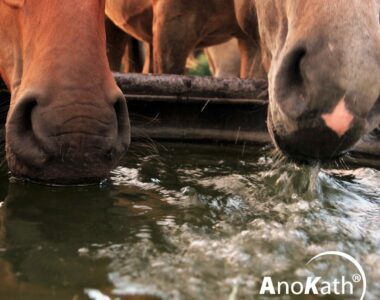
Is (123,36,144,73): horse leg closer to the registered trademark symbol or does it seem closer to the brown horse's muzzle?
the brown horse's muzzle

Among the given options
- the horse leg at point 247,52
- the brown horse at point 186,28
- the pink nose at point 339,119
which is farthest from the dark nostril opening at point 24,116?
the horse leg at point 247,52

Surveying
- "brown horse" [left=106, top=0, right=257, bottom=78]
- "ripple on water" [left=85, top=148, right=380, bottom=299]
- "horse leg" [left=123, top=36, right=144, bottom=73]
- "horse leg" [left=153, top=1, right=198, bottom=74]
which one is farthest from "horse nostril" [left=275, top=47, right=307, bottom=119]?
"horse leg" [left=123, top=36, right=144, bottom=73]

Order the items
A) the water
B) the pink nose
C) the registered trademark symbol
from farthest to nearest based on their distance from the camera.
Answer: the pink nose → the registered trademark symbol → the water

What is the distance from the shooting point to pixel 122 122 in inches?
98.1

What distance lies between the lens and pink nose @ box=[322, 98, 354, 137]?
1857 mm

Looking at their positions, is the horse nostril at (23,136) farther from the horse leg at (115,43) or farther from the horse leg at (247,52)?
the horse leg at (115,43)

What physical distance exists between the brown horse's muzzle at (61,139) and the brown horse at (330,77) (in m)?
0.69

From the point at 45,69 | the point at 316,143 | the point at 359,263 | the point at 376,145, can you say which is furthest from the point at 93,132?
the point at 376,145

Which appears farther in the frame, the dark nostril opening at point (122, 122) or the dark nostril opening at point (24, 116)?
the dark nostril opening at point (122, 122)

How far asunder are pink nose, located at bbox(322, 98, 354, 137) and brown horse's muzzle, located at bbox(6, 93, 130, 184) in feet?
2.81

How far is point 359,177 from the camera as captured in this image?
321cm

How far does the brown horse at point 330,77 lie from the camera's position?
6.03 feet

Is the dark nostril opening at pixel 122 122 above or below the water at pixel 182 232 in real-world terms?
above

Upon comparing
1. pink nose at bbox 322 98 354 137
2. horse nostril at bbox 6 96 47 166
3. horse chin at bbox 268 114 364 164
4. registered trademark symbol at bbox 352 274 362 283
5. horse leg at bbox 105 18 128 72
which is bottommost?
horse leg at bbox 105 18 128 72
